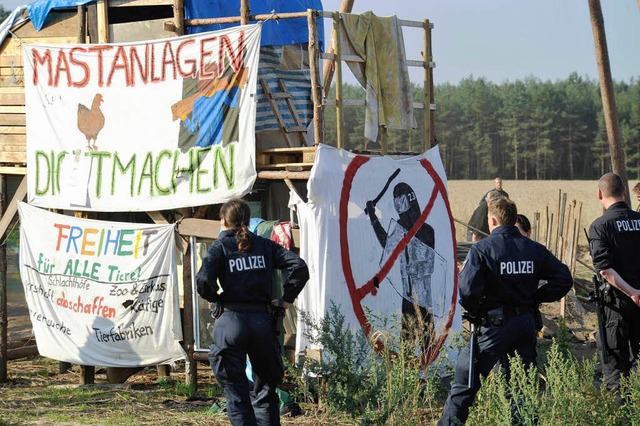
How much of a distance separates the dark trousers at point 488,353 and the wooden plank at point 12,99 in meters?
7.69

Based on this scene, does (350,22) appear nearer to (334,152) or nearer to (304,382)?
(334,152)

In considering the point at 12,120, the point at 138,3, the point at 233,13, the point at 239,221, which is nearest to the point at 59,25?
the point at 138,3

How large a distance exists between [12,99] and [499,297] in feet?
26.1

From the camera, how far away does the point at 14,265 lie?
19.2 m

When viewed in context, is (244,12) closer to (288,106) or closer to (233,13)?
(233,13)

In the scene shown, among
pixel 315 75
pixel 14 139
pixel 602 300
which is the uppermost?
pixel 315 75

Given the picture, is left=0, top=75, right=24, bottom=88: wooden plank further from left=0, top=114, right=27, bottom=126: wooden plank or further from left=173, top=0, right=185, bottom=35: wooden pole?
left=173, top=0, right=185, bottom=35: wooden pole

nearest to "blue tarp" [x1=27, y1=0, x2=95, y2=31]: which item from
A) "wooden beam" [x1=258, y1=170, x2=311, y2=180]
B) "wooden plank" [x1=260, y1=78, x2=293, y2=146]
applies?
"wooden plank" [x1=260, y1=78, x2=293, y2=146]

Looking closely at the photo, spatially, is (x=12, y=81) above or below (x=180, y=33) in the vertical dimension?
below

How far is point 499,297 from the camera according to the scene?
24.5 feet

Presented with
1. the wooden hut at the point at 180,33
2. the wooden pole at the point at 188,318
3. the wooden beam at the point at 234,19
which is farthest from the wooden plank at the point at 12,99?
the wooden pole at the point at 188,318

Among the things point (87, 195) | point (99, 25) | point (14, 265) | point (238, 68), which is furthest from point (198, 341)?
point (14, 265)

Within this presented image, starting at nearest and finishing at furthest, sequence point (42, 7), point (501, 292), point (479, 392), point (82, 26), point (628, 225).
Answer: point (501, 292)
point (479, 392)
point (628, 225)
point (82, 26)
point (42, 7)

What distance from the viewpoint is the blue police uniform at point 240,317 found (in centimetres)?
795
